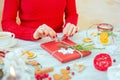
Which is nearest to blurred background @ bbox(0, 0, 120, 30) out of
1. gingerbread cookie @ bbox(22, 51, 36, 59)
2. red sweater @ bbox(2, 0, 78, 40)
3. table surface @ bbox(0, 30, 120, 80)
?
red sweater @ bbox(2, 0, 78, 40)

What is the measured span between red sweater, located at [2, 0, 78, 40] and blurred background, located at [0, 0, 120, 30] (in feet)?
4.29

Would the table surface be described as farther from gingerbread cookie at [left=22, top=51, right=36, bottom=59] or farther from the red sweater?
the red sweater

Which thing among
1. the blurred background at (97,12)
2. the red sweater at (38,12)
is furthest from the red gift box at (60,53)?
the blurred background at (97,12)

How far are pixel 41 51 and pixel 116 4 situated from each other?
256cm

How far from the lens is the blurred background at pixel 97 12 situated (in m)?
2.91

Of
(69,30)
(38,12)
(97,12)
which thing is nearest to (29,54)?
(69,30)

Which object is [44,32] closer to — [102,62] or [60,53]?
[60,53]

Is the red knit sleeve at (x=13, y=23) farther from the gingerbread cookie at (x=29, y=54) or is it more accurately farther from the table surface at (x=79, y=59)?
the gingerbread cookie at (x=29, y=54)

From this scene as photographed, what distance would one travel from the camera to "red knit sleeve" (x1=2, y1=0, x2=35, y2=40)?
3.85 ft

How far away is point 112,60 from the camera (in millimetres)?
983

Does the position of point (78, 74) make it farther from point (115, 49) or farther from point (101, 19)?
point (101, 19)

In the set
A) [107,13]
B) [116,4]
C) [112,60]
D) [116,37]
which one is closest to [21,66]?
[112,60]

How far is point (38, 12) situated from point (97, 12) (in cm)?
187

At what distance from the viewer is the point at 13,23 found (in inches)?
49.8
